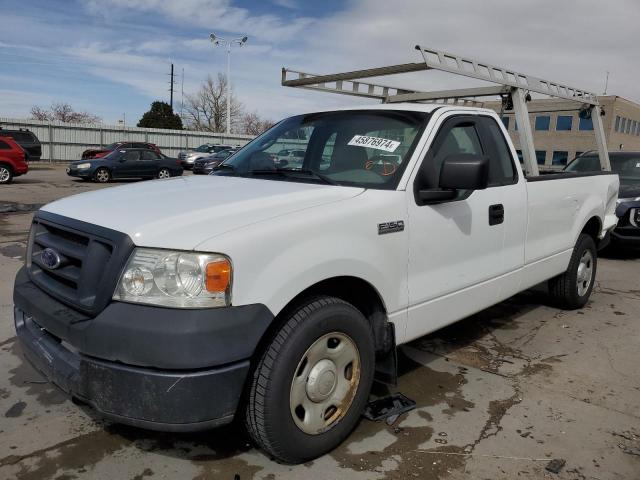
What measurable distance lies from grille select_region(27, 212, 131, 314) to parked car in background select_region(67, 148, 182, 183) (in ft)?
63.1

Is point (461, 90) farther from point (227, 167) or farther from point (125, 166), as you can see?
point (125, 166)

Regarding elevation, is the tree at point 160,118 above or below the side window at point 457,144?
above

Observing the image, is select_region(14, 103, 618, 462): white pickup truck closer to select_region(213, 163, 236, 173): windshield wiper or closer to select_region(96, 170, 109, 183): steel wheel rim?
select_region(213, 163, 236, 173): windshield wiper

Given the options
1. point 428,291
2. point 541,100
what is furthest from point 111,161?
point 428,291

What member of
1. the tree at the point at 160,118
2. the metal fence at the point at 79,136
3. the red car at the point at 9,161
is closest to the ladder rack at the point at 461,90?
the red car at the point at 9,161

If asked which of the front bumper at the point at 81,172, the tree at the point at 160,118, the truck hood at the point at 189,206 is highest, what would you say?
the tree at the point at 160,118

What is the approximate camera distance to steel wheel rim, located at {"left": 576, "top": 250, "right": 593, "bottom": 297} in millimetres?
5352

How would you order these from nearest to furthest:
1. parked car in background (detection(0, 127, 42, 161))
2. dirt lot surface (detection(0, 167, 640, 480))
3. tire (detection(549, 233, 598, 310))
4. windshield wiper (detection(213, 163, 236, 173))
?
dirt lot surface (detection(0, 167, 640, 480)) < windshield wiper (detection(213, 163, 236, 173)) < tire (detection(549, 233, 598, 310)) < parked car in background (detection(0, 127, 42, 161))

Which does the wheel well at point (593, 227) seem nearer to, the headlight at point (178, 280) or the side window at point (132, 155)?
the headlight at point (178, 280)

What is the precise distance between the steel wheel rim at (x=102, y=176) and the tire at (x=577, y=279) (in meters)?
19.2

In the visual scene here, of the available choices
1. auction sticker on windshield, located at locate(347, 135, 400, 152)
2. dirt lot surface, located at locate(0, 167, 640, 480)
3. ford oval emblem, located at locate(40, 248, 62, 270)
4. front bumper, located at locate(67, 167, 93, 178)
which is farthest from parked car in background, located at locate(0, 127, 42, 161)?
auction sticker on windshield, located at locate(347, 135, 400, 152)

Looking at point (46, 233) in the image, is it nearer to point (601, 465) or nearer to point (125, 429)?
point (125, 429)

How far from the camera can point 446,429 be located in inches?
121

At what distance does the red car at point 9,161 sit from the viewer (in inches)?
730
